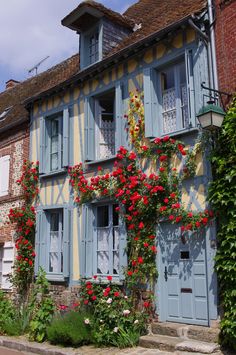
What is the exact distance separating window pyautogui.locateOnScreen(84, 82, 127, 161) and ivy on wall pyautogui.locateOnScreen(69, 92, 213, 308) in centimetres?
76

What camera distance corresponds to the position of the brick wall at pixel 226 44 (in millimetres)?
7082

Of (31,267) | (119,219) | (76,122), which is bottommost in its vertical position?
(31,267)

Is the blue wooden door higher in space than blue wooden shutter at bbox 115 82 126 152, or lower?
lower

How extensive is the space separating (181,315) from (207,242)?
1.38 metres

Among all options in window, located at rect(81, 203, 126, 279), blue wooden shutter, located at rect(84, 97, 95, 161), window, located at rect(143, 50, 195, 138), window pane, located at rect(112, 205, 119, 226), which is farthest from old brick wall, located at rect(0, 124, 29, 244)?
window, located at rect(143, 50, 195, 138)

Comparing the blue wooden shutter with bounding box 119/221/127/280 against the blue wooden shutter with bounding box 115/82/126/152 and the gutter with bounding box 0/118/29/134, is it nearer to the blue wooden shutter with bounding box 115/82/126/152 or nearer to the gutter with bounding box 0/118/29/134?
the blue wooden shutter with bounding box 115/82/126/152

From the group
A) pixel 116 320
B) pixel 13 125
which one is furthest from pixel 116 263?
pixel 13 125

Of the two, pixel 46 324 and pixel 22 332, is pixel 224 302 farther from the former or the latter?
pixel 22 332

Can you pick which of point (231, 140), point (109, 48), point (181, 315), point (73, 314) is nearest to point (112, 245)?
point (73, 314)

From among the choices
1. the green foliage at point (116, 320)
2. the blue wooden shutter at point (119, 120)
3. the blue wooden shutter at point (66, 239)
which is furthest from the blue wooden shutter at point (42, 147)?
the green foliage at point (116, 320)

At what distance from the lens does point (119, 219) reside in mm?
8352

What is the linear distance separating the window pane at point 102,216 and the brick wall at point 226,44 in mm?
3528

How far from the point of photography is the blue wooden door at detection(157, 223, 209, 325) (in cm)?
692

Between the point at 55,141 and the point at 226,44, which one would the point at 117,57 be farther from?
the point at 55,141
